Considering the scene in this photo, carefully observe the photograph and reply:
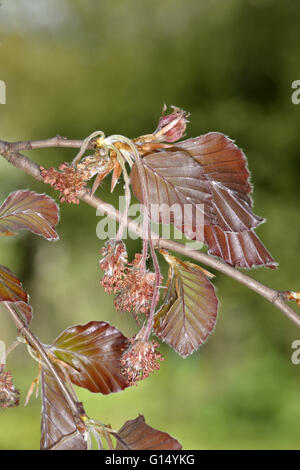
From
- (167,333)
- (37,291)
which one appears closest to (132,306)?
(167,333)

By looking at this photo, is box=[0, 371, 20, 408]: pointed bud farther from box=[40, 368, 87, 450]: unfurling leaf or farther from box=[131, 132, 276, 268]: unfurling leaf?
box=[131, 132, 276, 268]: unfurling leaf

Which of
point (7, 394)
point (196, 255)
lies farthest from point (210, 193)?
point (7, 394)

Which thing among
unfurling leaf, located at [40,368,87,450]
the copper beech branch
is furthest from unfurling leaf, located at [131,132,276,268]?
unfurling leaf, located at [40,368,87,450]

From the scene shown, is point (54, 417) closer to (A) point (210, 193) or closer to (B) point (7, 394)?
(B) point (7, 394)

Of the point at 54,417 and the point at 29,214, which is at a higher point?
the point at 29,214

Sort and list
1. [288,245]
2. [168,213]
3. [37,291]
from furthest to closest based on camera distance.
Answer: [288,245], [37,291], [168,213]

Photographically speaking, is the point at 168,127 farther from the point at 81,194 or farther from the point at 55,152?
the point at 55,152
